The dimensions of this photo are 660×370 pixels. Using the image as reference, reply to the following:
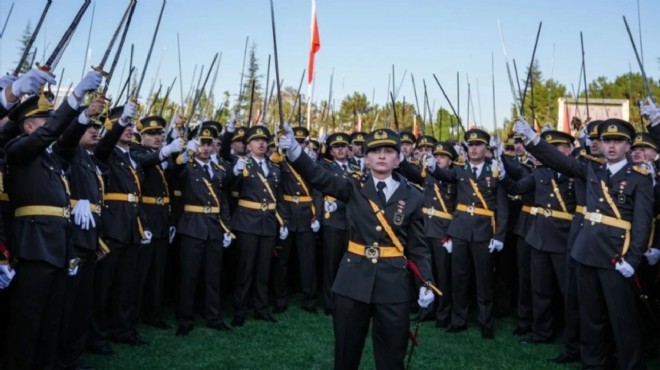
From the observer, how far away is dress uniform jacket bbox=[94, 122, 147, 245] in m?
6.63

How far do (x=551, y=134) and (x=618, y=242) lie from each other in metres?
2.32

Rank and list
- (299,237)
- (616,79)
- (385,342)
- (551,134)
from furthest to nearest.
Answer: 1. (616,79)
2. (299,237)
3. (551,134)
4. (385,342)

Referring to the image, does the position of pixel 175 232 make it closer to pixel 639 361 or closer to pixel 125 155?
pixel 125 155

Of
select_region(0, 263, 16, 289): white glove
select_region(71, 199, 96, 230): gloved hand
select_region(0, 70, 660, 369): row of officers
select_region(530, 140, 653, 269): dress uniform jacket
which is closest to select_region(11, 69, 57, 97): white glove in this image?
select_region(0, 70, 660, 369): row of officers

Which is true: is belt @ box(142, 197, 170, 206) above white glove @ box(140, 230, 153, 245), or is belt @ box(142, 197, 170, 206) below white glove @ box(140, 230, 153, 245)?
above

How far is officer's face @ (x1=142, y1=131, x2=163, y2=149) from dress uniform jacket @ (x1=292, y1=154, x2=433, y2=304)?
3.79 m

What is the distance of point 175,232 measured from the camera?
27.0 feet

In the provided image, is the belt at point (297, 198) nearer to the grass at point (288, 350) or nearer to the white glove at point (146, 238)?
the grass at point (288, 350)

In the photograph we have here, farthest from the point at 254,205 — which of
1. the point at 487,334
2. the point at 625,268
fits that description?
the point at 625,268

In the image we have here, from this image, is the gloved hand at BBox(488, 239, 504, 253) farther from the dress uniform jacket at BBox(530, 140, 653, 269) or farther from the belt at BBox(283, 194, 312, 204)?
the belt at BBox(283, 194, 312, 204)

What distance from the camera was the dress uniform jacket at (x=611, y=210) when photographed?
5.81 m

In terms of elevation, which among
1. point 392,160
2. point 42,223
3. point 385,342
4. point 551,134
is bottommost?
point 385,342

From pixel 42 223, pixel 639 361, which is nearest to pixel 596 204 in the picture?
pixel 639 361

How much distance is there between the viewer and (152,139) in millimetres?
7816
